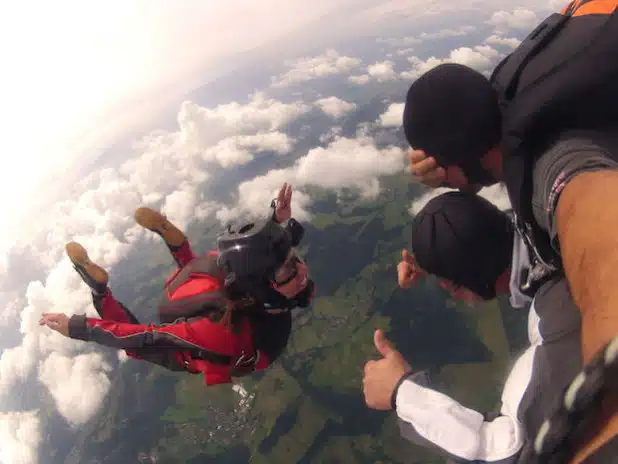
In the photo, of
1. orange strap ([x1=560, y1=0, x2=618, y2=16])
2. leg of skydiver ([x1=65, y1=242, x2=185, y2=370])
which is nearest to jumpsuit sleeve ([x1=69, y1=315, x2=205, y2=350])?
leg of skydiver ([x1=65, y1=242, x2=185, y2=370])

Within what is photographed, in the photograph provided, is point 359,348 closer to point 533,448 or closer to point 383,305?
point 383,305

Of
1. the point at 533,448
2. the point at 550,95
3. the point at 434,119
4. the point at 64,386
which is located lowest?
the point at 64,386

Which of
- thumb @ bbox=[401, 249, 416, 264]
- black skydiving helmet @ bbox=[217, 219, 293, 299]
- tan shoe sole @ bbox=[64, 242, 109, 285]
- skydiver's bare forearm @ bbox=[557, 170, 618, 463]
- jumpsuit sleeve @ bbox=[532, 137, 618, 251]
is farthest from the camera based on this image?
tan shoe sole @ bbox=[64, 242, 109, 285]

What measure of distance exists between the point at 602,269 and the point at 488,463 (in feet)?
3.75

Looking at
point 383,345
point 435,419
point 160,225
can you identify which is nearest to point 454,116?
point 383,345

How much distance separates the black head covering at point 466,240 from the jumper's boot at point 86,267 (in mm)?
4806

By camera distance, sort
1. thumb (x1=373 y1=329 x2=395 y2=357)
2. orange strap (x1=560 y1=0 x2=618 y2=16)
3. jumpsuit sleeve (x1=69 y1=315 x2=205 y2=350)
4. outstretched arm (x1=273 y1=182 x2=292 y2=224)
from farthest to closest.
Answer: outstretched arm (x1=273 y1=182 x2=292 y2=224), jumpsuit sleeve (x1=69 y1=315 x2=205 y2=350), thumb (x1=373 y1=329 x2=395 y2=357), orange strap (x1=560 y1=0 x2=618 y2=16)

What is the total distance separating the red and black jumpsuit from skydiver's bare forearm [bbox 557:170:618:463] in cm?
395

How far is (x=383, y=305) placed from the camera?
330 feet

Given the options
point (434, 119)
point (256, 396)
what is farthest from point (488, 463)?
point (256, 396)

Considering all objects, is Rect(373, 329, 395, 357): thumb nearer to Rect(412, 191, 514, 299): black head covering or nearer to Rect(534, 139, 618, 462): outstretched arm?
Rect(412, 191, 514, 299): black head covering

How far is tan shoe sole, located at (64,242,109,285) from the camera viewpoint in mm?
5336

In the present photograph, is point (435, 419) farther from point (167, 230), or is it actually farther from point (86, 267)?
point (86, 267)

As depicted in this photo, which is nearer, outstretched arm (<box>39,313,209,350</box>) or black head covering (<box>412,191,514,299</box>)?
black head covering (<box>412,191,514,299</box>)
